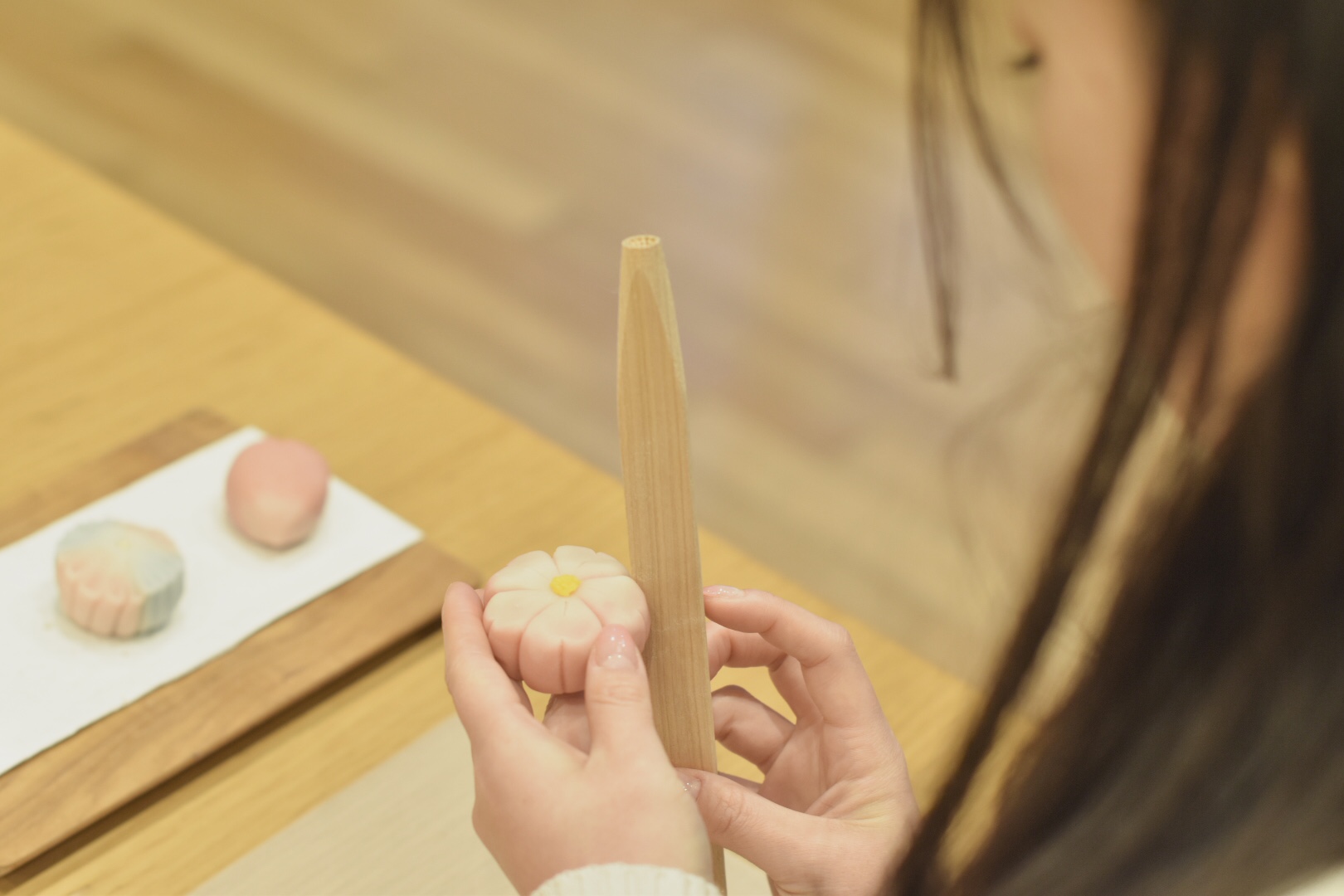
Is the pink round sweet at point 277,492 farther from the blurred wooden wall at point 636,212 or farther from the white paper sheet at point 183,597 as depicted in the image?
the blurred wooden wall at point 636,212

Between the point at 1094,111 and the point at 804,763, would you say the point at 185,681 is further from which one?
the point at 1094,111

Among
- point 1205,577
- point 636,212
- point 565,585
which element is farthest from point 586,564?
point 636,212

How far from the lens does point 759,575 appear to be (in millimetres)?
861

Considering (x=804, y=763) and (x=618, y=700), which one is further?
(x=804, y=763)

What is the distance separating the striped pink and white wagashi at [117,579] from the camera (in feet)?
2.44

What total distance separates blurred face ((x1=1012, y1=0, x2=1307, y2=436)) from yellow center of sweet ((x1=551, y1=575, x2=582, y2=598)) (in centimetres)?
22

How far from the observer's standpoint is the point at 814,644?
608 millimetres

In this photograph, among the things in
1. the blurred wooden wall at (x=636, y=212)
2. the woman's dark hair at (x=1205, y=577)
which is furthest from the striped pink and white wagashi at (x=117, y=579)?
the blurred wooden wall at (x=636, y=212)

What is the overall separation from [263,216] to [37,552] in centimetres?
129

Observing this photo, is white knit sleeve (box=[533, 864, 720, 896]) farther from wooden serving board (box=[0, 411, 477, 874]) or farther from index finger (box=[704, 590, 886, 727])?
wooden serving board (box=[0, 411, 477, 874])

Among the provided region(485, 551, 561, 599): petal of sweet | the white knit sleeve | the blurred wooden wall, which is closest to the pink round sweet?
region(485, 551, 561, 599): petal of sweet

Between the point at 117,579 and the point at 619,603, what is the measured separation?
1.09ft

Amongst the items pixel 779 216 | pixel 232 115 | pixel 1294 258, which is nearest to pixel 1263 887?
pixel 1294 258

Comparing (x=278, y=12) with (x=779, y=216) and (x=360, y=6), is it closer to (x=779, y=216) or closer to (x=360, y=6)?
(x=360, y=6)
